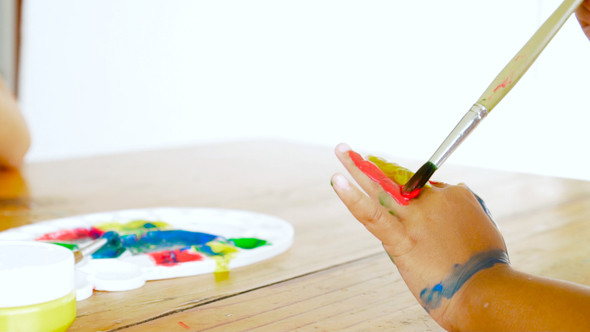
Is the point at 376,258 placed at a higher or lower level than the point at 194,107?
higher

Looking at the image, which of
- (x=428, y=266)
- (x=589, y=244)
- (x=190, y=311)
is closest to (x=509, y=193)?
(x=589, y=244)

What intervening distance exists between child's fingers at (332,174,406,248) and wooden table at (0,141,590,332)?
0.07m

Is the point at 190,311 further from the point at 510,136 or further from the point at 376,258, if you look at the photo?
the point at 510,136

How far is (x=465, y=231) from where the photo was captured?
53 centimetres

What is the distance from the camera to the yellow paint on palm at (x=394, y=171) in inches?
22.8

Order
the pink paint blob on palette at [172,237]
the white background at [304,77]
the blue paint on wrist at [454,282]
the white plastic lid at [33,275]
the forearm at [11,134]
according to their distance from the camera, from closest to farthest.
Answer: the white plastic lid at [33,275] → the blue paint on wrist at [454,282] → the pink paint blob on palette at [172,237] → the forearm at [11,134] → the white background at [304,77]

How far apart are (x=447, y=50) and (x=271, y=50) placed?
117 centimetres

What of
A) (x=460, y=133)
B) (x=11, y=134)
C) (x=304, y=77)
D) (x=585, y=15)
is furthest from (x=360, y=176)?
(x=304, y=77)

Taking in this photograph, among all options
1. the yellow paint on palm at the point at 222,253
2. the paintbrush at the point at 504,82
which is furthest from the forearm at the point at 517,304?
Answer: the yellow paint on palm at the point at 222,253

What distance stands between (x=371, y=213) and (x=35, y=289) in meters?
0.28

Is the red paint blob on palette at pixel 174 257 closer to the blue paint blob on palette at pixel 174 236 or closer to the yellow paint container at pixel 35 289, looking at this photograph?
the blue paint blob on palette at pixel 174 236

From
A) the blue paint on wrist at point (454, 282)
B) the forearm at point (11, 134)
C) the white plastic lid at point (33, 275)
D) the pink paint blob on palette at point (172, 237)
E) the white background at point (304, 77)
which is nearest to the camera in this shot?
the white plastic lid at point (33, 275)

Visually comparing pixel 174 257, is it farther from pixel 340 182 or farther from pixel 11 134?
pixel 11 134

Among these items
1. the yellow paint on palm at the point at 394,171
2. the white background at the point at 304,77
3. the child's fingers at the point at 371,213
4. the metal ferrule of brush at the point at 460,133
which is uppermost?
the metal ferrule of brush at the point at 460,133
